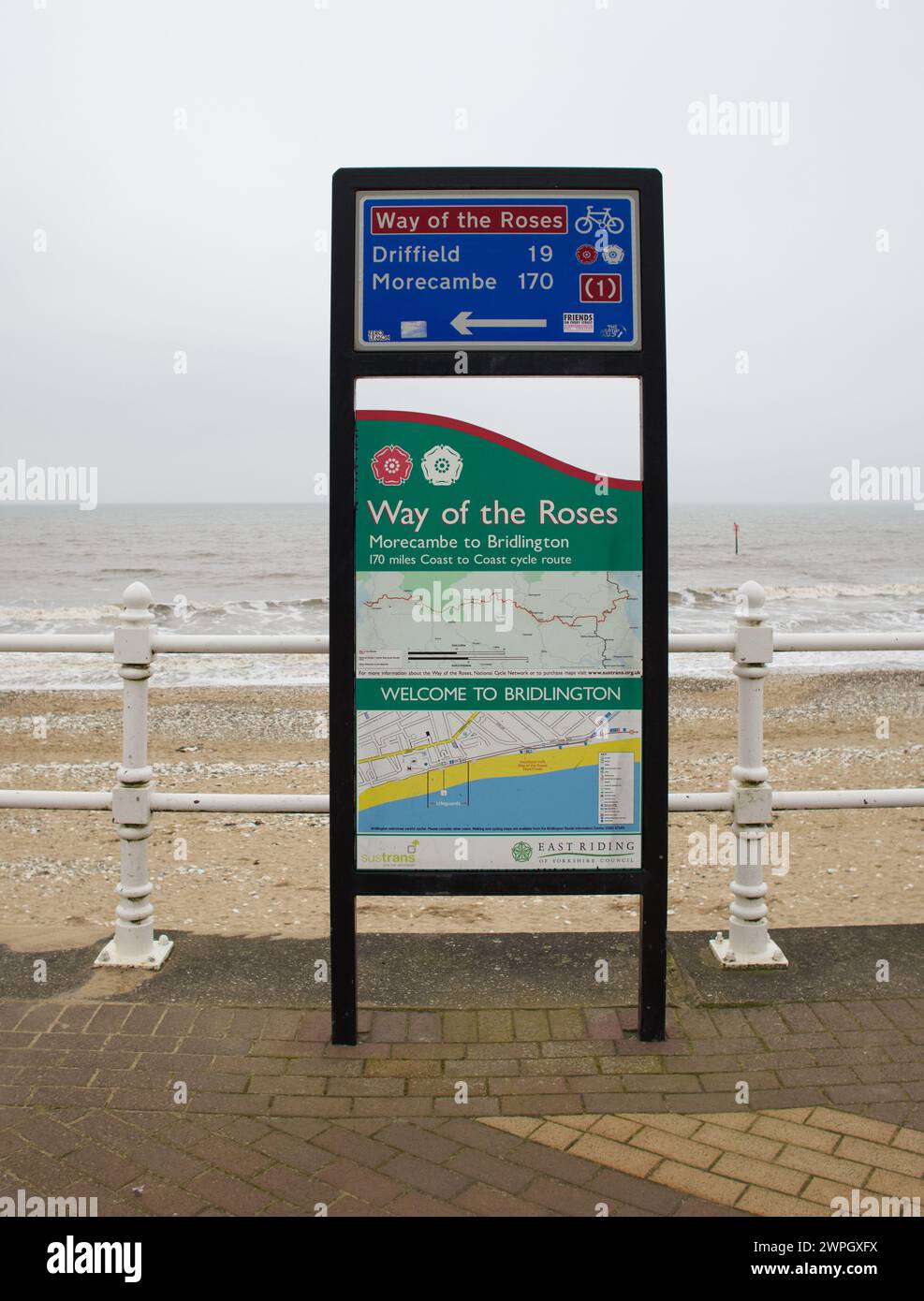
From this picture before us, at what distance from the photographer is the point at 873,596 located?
3547 centimetres

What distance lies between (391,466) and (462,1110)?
215 cm

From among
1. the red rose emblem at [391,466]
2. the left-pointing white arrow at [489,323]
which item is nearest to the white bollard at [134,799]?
the red rose emblem at [391,466]

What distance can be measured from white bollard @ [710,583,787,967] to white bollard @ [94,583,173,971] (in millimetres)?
2417

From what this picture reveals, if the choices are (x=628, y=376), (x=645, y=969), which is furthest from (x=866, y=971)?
(x=628, y=376)

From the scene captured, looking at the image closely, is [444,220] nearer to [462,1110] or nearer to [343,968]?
[343,968]

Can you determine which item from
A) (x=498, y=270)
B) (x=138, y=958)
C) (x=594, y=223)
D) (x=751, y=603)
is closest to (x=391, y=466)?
(x=498, y=270)

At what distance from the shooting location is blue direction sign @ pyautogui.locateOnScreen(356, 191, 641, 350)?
149 inches

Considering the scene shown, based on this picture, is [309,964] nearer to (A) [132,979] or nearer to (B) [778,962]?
(A) [132,979]

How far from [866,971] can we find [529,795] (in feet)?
5.49

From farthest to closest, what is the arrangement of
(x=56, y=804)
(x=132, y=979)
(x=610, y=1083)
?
(x=56, y=804)
(x=132, y=979)
(x=610, y=1083)

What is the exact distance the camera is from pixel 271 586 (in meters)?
37.1

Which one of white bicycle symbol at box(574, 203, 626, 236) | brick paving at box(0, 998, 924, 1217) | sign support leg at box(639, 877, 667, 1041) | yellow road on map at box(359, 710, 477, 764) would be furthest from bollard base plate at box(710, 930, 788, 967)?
white bicycle symbol at box(574, 203, 626, 236)

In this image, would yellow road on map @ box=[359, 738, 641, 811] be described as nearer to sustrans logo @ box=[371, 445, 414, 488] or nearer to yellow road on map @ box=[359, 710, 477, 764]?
yellow road on map @ box=[359, 710, 477, 764]

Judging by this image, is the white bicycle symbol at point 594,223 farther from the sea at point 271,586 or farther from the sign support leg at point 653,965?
the sea at point 271,586
